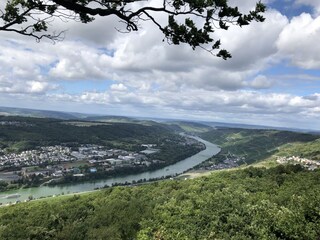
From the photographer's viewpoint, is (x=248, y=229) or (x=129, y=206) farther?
(x=129, y=206)

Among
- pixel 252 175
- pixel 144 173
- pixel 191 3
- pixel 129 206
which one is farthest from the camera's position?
pixel 144 173

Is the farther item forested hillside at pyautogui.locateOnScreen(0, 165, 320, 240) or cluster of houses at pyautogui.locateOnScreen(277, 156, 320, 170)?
cluster of houses at pyautogui.locateOnScreen(277, 156, 320, 170)

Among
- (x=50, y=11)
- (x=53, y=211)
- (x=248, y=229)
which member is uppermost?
(x=50, y=11)

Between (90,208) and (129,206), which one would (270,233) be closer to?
(129,206)

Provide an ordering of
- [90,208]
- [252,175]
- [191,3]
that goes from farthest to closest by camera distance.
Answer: [252,175]
[90,208]
[191,3]

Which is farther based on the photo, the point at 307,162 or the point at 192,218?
the point at 307,162

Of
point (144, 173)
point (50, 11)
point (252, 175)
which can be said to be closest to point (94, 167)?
point (144, 173)

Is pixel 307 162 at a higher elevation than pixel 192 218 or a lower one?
lower

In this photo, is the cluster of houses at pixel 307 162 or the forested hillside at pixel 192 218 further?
the cluster of houses at pixel 307 162
